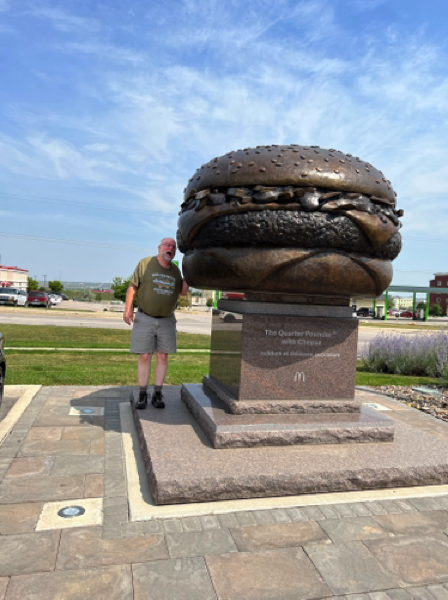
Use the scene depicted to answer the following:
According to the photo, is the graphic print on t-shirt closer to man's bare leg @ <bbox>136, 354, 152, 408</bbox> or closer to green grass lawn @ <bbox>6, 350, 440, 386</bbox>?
man's bare leg @ <bbox>136, 354, 152, 408</bbox>

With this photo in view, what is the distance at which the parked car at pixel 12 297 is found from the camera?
34156 mm

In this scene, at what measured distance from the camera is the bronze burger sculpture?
409 cm

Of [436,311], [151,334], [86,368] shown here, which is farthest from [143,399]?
[436,311]

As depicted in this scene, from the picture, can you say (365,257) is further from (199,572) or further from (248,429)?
(199,572)

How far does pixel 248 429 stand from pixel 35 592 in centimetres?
211

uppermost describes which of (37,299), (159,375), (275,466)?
(37,299)

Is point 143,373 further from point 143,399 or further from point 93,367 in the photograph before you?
point 93,367

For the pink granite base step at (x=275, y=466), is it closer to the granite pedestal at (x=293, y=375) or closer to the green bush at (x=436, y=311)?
the granite pedestal at (x=293, y=375)

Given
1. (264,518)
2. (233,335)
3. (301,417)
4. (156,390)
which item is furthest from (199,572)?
(156,390)

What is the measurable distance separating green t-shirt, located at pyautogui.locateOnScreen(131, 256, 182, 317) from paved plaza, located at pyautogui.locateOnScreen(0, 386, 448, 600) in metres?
1.53

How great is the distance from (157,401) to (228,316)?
51.2 inches

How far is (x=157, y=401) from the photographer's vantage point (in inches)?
210

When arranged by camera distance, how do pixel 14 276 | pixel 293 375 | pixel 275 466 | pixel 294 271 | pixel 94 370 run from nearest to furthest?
1. pixel 275 466
2. pixel 294 271
3. pixel 293 375
4. pixel 94 370
5. pixel 14 276

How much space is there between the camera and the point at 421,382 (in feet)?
30.2
